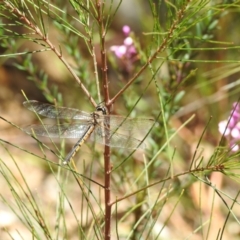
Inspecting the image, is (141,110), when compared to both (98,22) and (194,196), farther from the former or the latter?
(98,22)

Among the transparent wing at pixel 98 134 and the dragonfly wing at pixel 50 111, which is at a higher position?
the dragonfly wing at pixel 50 111

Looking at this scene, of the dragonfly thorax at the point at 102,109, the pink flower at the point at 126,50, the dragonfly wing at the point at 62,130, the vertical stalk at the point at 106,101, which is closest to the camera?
the vertical stalk at the point at 106,101

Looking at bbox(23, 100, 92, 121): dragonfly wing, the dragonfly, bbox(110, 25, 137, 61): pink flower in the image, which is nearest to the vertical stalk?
the dragonfly

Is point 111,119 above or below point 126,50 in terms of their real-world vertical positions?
below

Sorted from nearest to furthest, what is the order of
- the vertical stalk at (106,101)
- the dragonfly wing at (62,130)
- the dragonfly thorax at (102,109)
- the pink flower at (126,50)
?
the vertical stalk at (106,101) < the dragonfly thorax at (102,109) < the dragonfly wing at (62,130) < the pink flower at (126,50)

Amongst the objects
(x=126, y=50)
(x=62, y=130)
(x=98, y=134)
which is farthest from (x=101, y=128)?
(x=126, y=50)

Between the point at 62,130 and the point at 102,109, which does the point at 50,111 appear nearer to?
the point at 62,130

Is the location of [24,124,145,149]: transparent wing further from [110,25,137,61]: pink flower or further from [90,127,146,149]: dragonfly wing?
[110,25,137,61]: pink flower

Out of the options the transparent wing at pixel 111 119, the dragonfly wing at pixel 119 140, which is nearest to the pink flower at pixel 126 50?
the transparent wing at pixel 111 119

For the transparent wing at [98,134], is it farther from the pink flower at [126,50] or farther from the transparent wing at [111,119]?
the pink flower at [126,50]

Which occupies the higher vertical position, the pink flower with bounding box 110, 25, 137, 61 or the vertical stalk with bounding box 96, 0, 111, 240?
the pink flower with bounding box 110, 25, 137, 61

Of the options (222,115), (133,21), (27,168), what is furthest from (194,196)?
(133,21)
